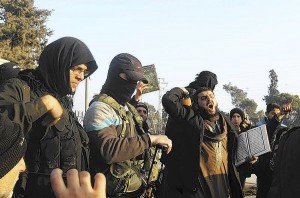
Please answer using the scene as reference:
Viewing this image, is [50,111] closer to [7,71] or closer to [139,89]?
[7,71]

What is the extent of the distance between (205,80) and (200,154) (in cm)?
100

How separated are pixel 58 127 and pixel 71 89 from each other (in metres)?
0.34

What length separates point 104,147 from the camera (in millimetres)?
2854

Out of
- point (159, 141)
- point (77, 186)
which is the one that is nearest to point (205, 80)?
point (159, 141)

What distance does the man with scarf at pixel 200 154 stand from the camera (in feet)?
12.6

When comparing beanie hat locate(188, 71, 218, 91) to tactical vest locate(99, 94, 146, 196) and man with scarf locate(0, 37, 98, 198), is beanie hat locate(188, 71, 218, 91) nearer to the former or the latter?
tactical vest locate(99, 94, 146, 196)

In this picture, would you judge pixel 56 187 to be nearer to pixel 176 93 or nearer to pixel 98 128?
pixel 98 128

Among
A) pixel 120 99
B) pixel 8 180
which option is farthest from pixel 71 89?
pixel 8 180

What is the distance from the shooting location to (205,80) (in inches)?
179

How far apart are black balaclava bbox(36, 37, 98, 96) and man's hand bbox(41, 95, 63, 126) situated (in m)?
0.39

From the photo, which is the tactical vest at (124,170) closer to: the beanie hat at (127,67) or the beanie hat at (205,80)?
the beanie hat at (127,67)

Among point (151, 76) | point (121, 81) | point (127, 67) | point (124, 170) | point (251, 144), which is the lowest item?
point (251, 144)

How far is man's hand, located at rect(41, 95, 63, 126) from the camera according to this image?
1972mm

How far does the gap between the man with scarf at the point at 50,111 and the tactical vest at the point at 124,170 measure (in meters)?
0.41
